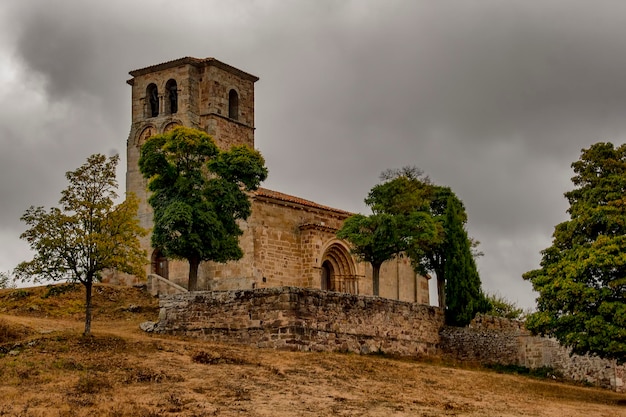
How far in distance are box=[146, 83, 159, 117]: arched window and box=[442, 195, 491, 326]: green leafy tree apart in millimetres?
16575

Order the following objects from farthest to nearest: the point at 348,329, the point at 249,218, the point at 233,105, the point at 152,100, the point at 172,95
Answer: the point at 233,105
the point at 152,100
the point at 172,95
the point at 249,218
the point at 348,329

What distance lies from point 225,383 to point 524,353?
52.3 feet

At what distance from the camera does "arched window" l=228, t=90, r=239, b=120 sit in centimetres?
5044

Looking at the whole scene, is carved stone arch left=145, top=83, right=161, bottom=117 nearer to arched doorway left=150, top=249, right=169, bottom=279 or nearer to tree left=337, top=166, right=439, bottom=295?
arched doorway left=150, top=249, right=169, bottom=279

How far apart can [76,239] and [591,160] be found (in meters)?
16.0

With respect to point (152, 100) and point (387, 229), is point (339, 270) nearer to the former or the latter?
point (387, 229)

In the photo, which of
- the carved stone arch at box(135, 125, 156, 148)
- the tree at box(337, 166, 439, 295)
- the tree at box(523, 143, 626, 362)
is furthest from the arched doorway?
the tree at box(523, 143, 626, 362)

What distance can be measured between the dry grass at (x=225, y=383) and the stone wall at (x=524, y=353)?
4.39 feet

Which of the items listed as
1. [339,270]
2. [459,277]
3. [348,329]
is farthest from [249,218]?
[348,329]

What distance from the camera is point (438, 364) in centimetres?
3412

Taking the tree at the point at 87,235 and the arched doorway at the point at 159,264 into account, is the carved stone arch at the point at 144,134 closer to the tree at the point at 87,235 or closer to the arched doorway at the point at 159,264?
the arched doorway at the point at 159,264

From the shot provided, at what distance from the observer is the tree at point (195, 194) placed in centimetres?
3569

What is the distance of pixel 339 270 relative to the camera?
48594 millimetres

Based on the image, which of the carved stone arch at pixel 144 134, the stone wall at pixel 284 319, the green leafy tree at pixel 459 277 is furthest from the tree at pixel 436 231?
the carved stone arch at pixel 144 134
